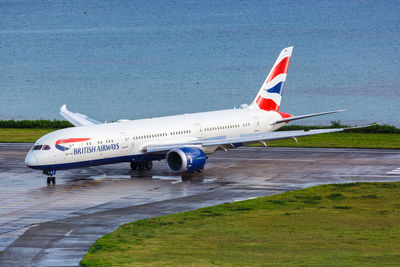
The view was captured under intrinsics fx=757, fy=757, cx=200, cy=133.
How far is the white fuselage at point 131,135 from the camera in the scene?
4969cm

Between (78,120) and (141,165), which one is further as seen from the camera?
(78,120)

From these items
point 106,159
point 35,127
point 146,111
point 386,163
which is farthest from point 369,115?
point 106,159

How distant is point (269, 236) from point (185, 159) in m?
19.4

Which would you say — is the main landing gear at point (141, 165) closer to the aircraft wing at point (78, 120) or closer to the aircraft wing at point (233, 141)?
the aircraft wing at point (233, 141)

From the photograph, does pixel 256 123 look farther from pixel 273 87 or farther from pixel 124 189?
pixel 124 189

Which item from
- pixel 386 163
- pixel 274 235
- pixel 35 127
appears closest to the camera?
pixel 274 235

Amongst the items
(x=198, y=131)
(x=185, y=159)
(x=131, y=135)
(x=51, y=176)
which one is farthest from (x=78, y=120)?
(x=185, y=159)

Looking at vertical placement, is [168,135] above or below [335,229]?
above

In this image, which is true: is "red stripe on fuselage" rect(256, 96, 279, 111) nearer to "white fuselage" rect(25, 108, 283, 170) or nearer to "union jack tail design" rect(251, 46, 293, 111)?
"union jack tail design" rect(251, 46, 293, 111)

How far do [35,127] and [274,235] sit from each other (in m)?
71.5

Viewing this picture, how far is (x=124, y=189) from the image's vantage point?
48.3m

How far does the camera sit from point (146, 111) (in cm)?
16000

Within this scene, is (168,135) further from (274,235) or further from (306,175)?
(274,235)

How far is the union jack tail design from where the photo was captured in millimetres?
65375
